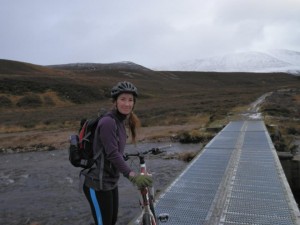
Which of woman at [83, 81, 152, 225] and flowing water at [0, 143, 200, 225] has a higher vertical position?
woman at [83, 81, 152, 225]

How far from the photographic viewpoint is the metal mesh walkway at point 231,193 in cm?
596

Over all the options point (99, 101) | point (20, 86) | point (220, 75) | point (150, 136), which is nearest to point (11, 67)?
point (20, 86)

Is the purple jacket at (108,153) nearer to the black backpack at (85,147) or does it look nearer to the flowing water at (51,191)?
the black backpack at (85,147)

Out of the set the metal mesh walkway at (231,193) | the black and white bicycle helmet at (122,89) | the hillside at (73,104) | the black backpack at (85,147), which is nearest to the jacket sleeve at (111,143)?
the black backpack at (85,147)

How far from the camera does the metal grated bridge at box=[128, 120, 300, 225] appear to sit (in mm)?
5965

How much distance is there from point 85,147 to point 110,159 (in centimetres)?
31

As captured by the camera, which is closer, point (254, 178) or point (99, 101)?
point (254, 178)

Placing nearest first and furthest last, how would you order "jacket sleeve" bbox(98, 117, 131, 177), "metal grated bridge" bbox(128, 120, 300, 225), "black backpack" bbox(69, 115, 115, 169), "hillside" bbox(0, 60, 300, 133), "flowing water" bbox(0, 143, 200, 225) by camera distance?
"jacket sleeve" bbox(98, 117, 131, 177) → "black backpack" bbox(69, 115, 115, 169) → "metal grated bridge" bbox(128, 120, 300, 225) → "flowing water" bbox(0, 143, 200, 225) → "hillside" bbox(0, 60, 300, 133)

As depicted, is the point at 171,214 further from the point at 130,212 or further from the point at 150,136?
the point at 150,136

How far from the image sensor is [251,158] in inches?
411

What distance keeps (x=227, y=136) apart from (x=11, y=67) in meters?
86.1

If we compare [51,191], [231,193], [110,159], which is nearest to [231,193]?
[231,193]

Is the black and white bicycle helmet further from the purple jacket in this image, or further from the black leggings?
the black leggings

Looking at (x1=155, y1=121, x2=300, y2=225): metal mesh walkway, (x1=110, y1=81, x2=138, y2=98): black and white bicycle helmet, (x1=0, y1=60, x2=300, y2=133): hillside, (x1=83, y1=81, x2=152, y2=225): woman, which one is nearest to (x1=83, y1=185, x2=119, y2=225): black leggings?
(x1=83, y1=81, x2=152, y2=225): woman
